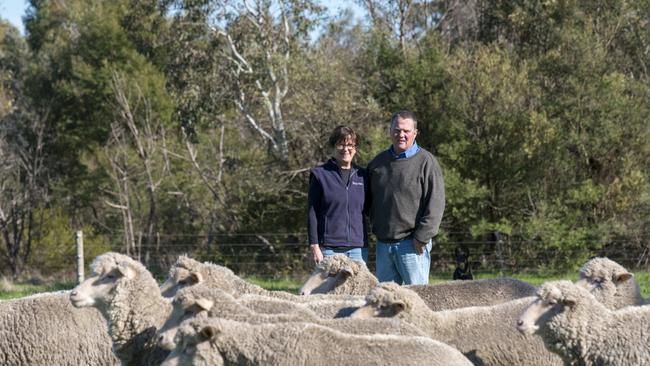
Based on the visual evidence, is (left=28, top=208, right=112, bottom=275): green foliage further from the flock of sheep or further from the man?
the man

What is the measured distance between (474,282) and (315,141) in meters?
13.3

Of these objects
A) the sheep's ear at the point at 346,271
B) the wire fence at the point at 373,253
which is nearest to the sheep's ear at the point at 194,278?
the sheep's ear at the point at 346,271

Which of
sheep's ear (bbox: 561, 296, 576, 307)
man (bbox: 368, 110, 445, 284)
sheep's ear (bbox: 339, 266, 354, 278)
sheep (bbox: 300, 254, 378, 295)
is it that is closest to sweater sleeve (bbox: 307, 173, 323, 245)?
sheep (bbox: 300, 254, 378, 295)

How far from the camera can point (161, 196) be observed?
952 inches

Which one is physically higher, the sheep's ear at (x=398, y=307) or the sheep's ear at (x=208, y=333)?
the sheep's ear at (x=208, y=333)

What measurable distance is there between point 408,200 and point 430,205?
0.63 ft

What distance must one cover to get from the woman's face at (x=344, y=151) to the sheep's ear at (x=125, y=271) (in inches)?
87.1

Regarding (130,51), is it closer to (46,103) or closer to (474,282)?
(46,103)

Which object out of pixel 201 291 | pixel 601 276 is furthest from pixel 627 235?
pixel 201 291

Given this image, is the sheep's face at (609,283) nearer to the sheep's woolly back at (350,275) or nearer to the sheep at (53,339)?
the sheep's woolly back at (350,275)

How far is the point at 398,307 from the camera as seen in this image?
632 cm

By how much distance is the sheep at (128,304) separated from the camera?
6602mm

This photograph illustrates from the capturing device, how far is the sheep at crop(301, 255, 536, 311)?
745 centimetres

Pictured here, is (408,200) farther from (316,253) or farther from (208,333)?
(208,333)
